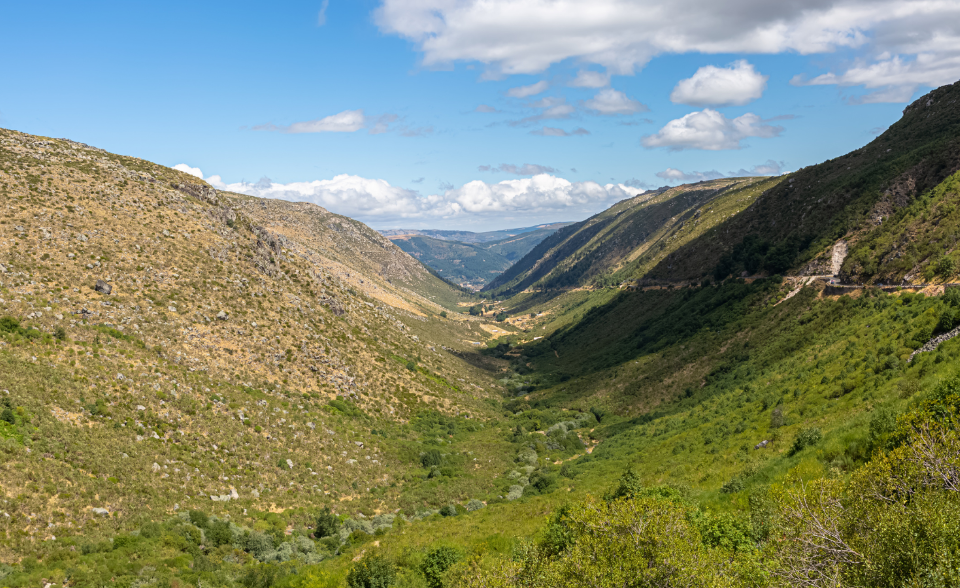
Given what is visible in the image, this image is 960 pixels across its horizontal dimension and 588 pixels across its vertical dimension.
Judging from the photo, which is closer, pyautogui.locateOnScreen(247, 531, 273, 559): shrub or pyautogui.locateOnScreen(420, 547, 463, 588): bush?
pyautogui.locateOnScreen(420, 547, 463, 588): bush

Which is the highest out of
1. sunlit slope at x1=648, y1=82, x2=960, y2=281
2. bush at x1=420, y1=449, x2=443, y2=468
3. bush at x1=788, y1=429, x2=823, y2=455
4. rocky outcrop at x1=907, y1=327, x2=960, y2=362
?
sunlit slope at x1=648, y1=82, x2=960, y2=281

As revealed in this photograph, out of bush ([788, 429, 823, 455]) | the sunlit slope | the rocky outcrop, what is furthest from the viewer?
the sunlit slope

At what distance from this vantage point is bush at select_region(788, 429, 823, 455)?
3047cm

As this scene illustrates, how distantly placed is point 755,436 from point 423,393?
156ft

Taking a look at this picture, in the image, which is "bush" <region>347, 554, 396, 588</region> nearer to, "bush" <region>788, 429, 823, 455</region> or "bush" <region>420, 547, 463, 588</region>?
Result: "bush" <region>420, 547, 463, 588</region>

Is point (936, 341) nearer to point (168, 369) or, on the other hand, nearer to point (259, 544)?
point (259, 544)

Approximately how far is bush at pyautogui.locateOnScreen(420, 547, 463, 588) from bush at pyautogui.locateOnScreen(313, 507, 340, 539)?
11.1 metres

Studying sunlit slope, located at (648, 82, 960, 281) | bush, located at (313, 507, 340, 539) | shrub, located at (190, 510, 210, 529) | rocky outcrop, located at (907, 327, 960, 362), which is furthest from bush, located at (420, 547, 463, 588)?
sunlit slope, located at (648, 82, 960, 281)

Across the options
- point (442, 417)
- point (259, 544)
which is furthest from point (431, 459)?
point (259, 544)

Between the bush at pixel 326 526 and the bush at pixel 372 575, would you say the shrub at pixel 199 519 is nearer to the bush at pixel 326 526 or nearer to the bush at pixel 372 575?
the bush at pixel 326 526

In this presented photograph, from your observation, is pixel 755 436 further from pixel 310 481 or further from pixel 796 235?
pixel 796 235

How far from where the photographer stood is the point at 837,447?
89.3 ft

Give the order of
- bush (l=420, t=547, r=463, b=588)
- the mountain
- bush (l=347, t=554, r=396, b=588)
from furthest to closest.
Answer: bush (l=420, t=547, r=463, b=588) < bush (l=347, t=554, r=396, b=588) < the mountain

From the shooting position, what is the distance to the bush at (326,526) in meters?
37.0
